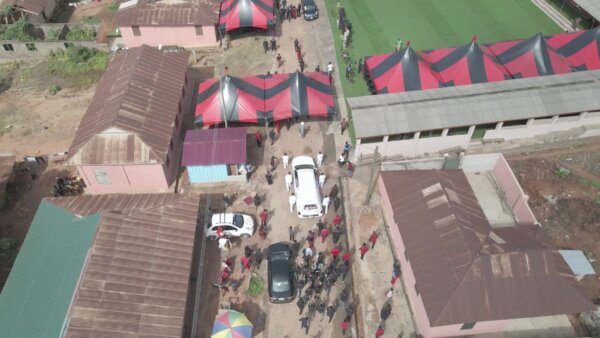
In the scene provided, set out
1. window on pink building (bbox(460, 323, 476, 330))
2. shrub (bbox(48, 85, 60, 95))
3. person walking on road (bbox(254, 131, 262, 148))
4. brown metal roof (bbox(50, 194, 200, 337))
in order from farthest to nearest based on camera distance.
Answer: shrub (bbox(48, 85, 60, 95))
person walking on road (bbox(254, 131, 262, 148))
window on pink building (bbox(460, 323, 476, 330))
brown metal roof (bbox(50, 194, 200, 337))

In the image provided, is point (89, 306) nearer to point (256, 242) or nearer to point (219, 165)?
point (256, 242)

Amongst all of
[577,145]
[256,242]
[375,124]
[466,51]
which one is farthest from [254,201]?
[577,145]

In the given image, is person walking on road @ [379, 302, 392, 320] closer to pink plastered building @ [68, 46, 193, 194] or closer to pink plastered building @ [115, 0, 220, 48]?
pink plastered building @ [68, 46, 193, 194]

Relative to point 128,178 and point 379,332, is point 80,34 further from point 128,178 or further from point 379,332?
point 379,332

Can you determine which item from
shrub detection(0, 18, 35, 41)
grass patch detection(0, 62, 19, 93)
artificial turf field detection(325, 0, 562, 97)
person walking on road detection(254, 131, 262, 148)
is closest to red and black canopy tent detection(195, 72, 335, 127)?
person walking on road detection(254, 131, 262, 148)

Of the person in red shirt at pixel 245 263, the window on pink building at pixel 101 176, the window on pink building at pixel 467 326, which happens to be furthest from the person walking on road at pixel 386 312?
the window on pink building at pixel 101 176

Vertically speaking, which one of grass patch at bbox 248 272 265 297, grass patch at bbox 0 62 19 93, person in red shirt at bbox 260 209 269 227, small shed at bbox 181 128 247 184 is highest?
grass patch at bbox 0 62 19 93
